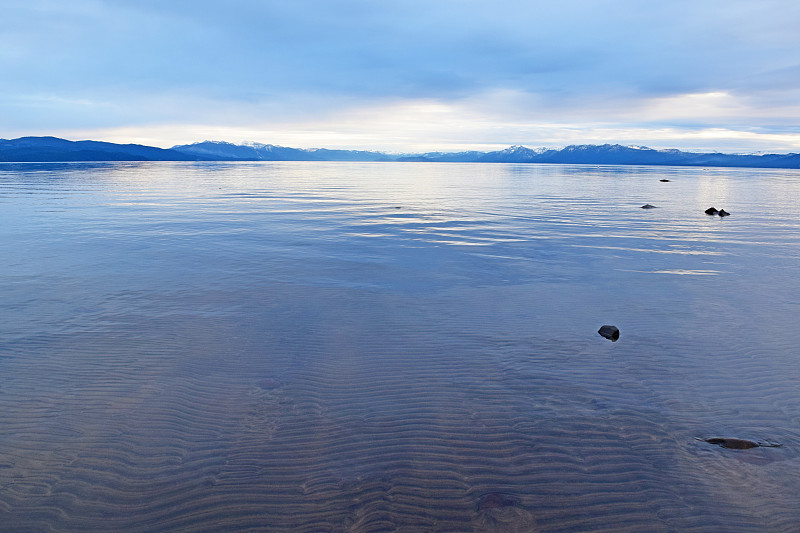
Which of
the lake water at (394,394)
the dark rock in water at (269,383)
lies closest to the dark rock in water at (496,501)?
the lake water at (394,394)

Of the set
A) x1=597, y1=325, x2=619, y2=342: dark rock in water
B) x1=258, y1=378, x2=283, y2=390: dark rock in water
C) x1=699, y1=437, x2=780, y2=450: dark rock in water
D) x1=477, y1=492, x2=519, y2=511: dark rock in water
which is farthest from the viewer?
x1=597, y1=325, x2=619, y2=342: dark rock in water

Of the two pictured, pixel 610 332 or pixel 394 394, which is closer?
pixel 394 394

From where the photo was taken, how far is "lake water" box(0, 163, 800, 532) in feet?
20.5

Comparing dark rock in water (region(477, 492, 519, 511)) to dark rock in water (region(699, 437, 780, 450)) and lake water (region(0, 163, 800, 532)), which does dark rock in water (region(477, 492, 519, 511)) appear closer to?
lake water (region(0, 163, 800, 532))

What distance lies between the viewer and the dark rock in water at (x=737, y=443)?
7441mm

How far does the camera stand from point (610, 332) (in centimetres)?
1198

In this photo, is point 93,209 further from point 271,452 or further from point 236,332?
point 271,452

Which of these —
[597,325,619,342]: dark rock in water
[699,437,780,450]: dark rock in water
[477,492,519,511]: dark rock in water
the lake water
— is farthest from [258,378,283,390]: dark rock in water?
[597,325,619,342]: dark rock in water

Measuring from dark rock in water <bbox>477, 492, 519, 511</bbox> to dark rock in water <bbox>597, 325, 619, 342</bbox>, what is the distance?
6.83 metres

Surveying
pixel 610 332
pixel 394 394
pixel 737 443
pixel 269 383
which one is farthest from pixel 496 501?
pixel 610 332

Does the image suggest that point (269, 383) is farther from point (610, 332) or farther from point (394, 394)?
point (610, 332)

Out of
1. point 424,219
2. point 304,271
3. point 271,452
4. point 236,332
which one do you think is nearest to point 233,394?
point 271,452

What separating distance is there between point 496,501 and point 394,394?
10.4 feet

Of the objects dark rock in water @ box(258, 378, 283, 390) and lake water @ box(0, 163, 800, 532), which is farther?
dark rock in water @ box(258, 378, 283, 390)
